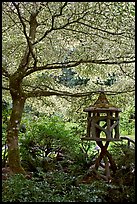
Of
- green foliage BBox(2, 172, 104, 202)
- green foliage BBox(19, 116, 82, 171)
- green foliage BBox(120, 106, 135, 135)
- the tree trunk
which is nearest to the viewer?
green foliage BBox(2, 172, 104, 202)

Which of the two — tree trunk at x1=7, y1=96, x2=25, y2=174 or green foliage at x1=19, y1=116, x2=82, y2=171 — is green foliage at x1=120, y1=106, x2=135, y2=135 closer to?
green foliage at x1=19, y1=116, x2=82, y2=171

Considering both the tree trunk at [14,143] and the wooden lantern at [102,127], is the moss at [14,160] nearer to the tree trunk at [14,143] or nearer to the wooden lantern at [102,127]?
the tree trunk at [14,143]

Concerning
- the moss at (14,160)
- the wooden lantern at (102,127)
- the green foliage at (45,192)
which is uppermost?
the wooden lantern at (102,127)

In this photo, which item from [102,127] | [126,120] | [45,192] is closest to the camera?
[45,192]

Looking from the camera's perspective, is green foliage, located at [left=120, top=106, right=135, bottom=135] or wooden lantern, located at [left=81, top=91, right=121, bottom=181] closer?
wooden lantern, located at [left=81, top=91, right=121, bottom=181]

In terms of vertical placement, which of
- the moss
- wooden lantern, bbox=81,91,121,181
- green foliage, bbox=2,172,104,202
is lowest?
green foliage, bbox=2,172,104,202

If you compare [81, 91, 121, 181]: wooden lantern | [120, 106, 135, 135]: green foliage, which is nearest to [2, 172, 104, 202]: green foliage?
[81, 91, 121, 181]: wooden lantern

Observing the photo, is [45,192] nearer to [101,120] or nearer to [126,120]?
[101,120]

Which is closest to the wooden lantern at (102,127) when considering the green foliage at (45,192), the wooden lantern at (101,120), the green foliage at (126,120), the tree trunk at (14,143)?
Result: the wooden lantern at (101,120)

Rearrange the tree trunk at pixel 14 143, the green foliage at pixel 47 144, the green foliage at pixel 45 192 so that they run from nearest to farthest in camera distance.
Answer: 1. the green foliage at pixel 45 192
2. the tree trunk at pixel 14 143
3. the green foliage at pixel 47 144

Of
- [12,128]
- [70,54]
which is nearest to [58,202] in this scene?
[12,128]

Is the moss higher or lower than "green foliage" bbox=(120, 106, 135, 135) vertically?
lower

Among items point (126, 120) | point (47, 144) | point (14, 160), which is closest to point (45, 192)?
point (14, 160)

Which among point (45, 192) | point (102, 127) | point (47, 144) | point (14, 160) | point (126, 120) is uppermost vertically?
point (126, 120)
